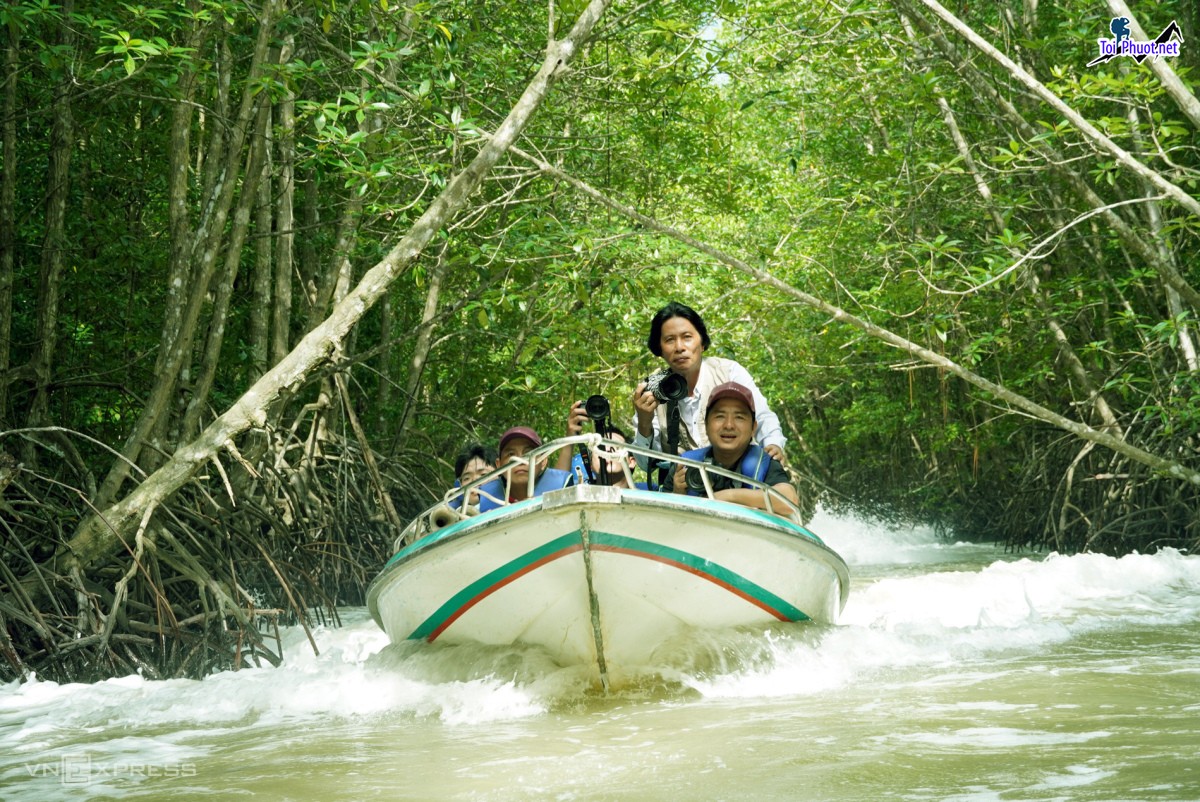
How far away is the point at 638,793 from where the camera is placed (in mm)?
2832

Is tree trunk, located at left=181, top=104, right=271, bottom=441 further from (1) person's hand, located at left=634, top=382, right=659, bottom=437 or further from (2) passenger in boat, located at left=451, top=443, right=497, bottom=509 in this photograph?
(1) person's hand, located at left=634, top=382, right=659, bottom=437

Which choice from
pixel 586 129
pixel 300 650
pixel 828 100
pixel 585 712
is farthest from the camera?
pixel 586 129

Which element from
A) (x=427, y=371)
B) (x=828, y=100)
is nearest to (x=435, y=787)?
(x=828, y=100)

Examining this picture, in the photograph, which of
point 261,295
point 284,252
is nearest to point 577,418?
point 284,252

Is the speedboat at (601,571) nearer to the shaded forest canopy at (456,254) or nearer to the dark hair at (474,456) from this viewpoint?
the shaded forest canopy at (456,254)

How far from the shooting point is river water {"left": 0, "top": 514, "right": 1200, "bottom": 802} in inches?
114

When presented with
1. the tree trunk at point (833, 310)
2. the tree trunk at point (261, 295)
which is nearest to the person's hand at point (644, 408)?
the tree trunk at point (833, 310)

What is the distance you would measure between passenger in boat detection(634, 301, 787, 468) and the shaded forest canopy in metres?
1.13

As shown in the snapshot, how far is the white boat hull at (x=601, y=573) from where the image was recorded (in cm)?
380

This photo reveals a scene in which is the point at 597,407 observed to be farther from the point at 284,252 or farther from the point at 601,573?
the point at 284,252

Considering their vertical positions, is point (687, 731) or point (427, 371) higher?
point (427, 371)

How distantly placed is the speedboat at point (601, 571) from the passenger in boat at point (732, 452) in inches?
8.0

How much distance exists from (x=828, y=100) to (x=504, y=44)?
2.53 metres

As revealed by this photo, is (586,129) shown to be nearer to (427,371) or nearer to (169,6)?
(427,371)
